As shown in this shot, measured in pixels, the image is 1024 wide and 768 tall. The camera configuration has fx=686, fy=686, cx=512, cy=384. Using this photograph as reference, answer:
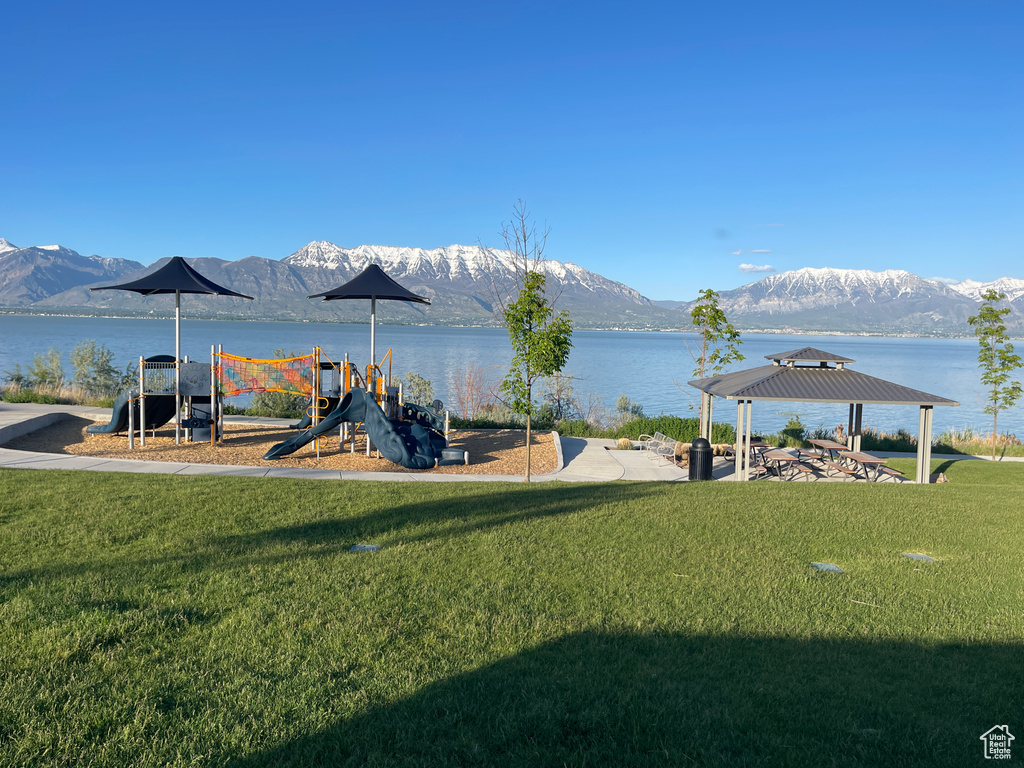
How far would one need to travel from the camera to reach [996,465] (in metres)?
16.2

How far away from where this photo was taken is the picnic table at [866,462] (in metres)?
14.0

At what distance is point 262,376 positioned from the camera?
45.9 feet

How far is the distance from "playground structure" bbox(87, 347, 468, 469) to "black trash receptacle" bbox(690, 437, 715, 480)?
439cm

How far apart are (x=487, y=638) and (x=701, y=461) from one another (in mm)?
9352

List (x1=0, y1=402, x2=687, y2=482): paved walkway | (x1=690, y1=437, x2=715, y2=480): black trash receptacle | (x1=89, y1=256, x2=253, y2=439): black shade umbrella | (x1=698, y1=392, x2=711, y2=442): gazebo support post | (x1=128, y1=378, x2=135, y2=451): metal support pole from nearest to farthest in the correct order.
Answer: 1. (x1=0, y1=402, x2=687, y2=482): paved walkway
2. (x1=690, y1=437, x2=715, y2=480): black trash receptacle
3. (x1=128, y1=378, x2=135, y2=451): metal support pole
4. (x1=89, y1=256, x2=253, y2=439): black shade umbrella
5. (x1=698, y1=392, x2=711, y2=442): gazebo support post

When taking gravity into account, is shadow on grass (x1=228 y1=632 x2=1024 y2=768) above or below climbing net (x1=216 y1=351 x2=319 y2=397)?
below

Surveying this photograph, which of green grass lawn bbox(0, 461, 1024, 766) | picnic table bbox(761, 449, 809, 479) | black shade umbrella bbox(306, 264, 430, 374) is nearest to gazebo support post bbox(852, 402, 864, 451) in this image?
picnic table bbox(761, 449, 809, 479)

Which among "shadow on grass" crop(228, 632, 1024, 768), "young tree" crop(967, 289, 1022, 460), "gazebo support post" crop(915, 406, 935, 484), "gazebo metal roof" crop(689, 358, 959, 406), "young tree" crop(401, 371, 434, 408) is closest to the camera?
"shadow on grass" crop(228, 632, 1024, 768)

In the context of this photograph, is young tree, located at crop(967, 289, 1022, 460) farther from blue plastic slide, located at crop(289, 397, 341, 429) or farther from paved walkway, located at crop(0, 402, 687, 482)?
blue plastic slide, located at crop(289, 397, 341, 429)

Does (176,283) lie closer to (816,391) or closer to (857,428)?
(816,391)

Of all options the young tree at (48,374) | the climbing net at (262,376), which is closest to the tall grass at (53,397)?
the young tree at (48,374)

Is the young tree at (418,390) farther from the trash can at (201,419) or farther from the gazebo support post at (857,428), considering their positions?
the gazebo support post at (857,428)

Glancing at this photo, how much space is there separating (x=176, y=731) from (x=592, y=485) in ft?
27.0

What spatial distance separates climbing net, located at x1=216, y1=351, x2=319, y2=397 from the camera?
1393 cm
